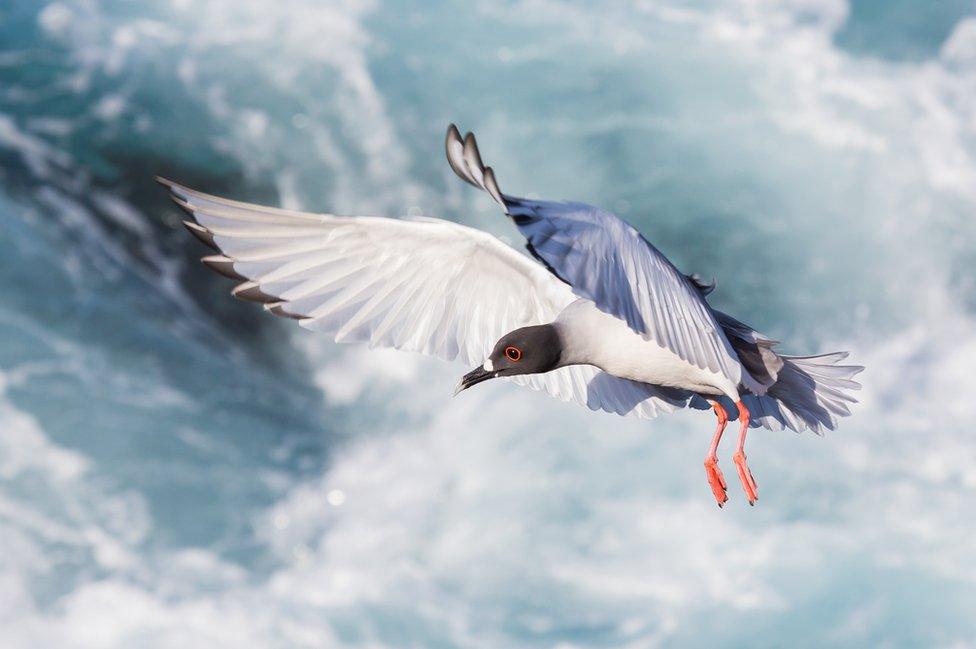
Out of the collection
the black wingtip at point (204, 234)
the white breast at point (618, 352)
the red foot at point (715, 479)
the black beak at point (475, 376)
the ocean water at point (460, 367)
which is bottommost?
the red foot at point (715, 479)

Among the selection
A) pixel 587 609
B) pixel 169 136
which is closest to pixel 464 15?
pixel 169 136

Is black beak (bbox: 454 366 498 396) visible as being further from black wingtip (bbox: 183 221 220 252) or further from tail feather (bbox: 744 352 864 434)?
tail feather (bbox: 744 352 864 434)

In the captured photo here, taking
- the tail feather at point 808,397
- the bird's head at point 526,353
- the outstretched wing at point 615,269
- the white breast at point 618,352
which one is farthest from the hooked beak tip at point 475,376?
the tail feather at point 808,397

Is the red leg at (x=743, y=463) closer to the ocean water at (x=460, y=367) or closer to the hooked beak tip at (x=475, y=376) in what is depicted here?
the hooked beak tip at (x=475, y=376)

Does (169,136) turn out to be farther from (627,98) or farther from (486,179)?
(486,179)

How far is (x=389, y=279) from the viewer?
13.6 ft

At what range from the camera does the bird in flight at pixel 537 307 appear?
11.4 feet

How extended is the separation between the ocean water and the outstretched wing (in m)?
5.37

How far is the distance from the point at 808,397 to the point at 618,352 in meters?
0.91

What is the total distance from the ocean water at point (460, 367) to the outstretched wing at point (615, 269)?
5367 millimetres

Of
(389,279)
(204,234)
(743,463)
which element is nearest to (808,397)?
(743,463)

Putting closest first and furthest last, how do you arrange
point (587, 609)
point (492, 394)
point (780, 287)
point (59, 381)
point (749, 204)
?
1. point (587, 609)
2. point (59, 381)
3. point (492, 394)
4. point (780, 287)
5. point (749, 204)

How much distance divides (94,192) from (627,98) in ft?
16.1

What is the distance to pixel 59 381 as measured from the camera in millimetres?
9648
